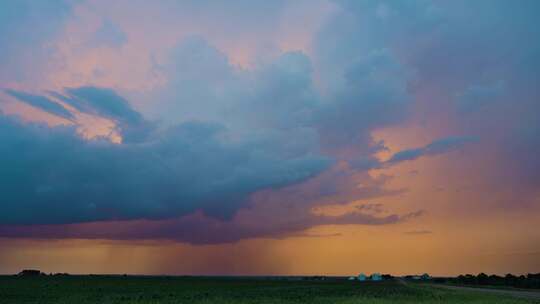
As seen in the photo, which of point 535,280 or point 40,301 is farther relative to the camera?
point 535,280

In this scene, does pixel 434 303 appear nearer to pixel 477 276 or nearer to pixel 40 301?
pixel 40 301

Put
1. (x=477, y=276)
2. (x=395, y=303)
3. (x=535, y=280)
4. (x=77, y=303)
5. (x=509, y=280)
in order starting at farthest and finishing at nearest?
(x=477, y=276)
(x=509, y=280)
(x=535, y=280)
(x=395, y=303)
(x=77, y=303)

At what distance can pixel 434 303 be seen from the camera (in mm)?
57562

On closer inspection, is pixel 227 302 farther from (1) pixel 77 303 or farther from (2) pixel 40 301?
(2) pixel 40 301

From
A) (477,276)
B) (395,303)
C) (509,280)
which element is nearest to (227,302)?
(395,303)

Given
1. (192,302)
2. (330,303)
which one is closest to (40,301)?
(192,302)

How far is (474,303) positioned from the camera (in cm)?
5672

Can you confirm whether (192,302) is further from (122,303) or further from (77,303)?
(77,303)

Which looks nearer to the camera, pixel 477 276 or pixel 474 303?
pixel 474 303

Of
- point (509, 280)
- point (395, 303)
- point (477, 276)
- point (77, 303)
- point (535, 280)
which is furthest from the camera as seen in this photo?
point (477, 276)

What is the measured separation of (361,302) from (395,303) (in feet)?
15.3

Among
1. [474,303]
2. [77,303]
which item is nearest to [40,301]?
[77,303]

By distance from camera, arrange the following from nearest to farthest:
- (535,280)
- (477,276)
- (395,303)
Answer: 1. (395,303)
2. (535,280)
3. (477,276)

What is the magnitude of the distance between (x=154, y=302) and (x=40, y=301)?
14707mm
